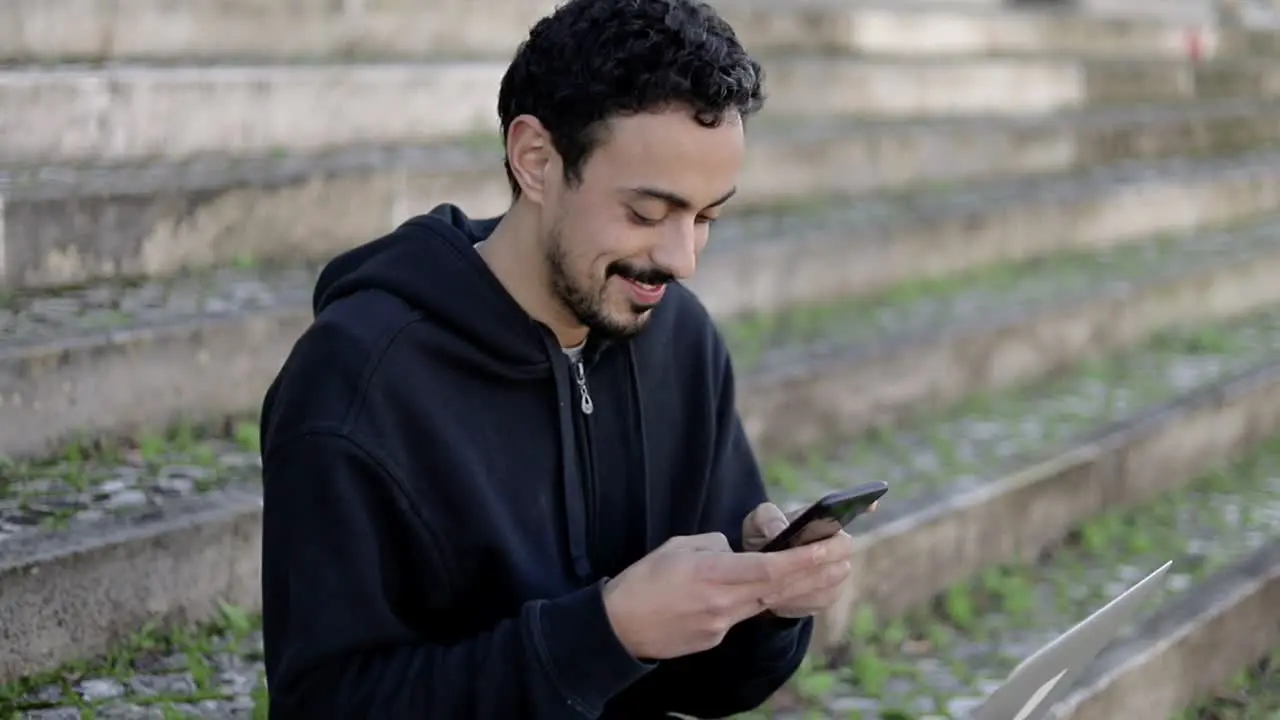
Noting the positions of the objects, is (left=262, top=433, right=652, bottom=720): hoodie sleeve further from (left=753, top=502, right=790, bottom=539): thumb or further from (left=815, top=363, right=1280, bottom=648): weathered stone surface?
(left=815, top=363, right=1280, bottom=648): weathered stone surface

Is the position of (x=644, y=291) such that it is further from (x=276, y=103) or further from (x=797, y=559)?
(x=276, y=103)

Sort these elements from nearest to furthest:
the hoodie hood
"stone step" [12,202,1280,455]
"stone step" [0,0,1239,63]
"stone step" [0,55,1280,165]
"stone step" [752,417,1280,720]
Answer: the hoodie hood
"stone step" [12,202,1280,455]
"stone step" [752,417,1280,720]
"stone step" [0,55,1280,165]
"stone step" [0,0,1239,63]

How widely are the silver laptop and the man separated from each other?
1.00 feet

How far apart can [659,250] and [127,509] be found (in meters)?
1.66

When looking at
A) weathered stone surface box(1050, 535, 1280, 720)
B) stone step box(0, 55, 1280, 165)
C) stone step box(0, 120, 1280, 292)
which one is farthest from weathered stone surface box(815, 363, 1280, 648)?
stone step box(0, 55, 1280, 165)

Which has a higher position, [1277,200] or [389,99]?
[389,99]

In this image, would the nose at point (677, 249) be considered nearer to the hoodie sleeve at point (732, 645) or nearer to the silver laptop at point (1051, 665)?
the hoodie sleeve at point (732, 645)

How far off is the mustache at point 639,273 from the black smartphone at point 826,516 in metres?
0.38

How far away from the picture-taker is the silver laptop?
8.42 feet

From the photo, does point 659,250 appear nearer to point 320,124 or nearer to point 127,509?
point 127,509

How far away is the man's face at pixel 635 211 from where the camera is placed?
2.38m

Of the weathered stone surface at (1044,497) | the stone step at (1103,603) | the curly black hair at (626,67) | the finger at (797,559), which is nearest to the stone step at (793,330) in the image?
the weathered stone surface at (1044,497)

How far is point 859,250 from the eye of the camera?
6.43 m

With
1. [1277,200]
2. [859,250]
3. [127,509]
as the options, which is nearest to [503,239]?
[127,509]
